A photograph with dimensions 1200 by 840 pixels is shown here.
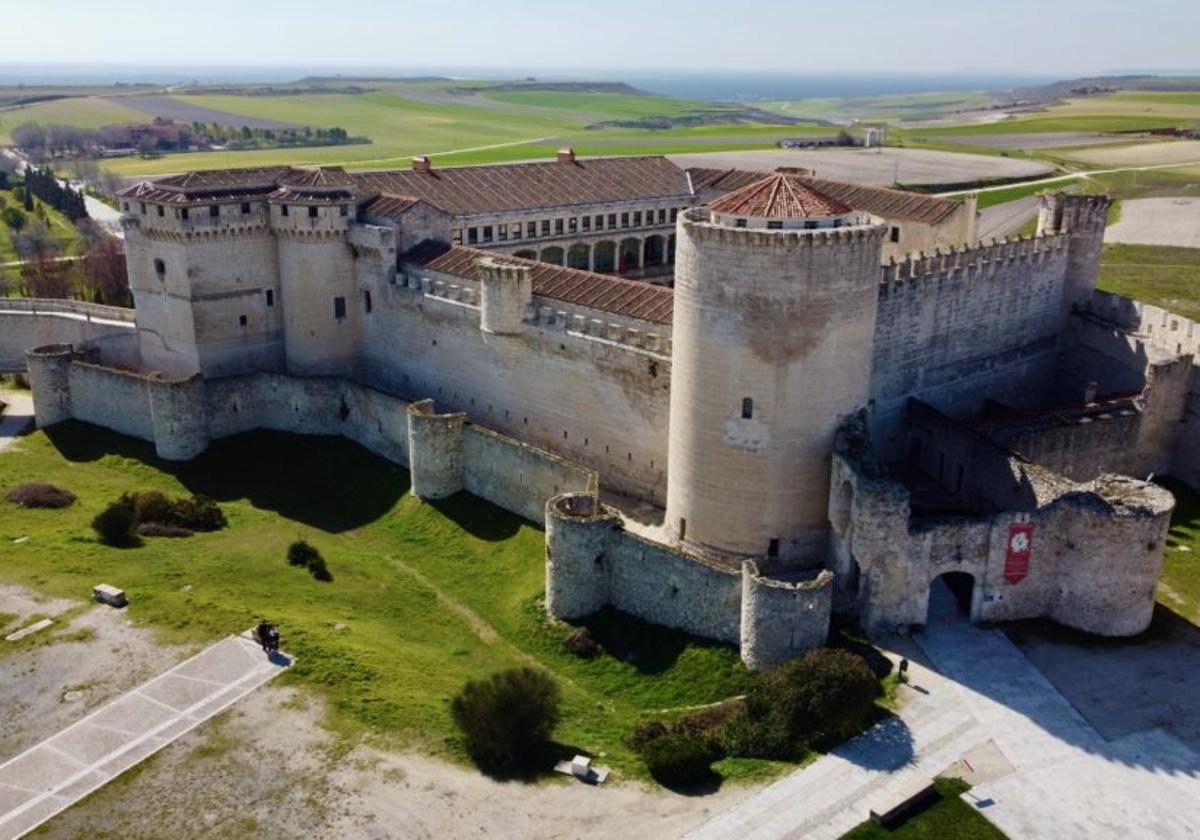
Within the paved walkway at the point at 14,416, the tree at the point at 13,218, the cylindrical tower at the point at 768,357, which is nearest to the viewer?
the cylindrical tower at the point at 768,357

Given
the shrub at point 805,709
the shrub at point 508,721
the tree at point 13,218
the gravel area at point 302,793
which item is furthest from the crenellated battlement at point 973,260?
the tree at point 13,218

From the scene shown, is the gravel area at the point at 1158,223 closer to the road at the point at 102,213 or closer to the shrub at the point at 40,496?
the road at the point at 102,213

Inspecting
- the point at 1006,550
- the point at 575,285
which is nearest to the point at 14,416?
the point at 575,285

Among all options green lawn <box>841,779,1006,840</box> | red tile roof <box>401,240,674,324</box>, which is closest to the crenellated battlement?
red tile roof <box>401,240,674,324</box>

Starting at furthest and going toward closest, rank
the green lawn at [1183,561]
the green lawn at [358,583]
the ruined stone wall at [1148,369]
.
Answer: the ruined stone wall at [1148,369]
the green lawn at [1183,561]
the green lawn at [358,583]

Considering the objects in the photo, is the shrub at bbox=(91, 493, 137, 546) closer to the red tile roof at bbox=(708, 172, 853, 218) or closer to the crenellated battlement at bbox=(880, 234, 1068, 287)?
the red tile roof at bbox=(708, 172, 853, 218)

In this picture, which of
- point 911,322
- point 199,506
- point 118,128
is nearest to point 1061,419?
point 911,322
